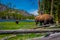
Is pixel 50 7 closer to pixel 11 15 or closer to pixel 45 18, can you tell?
pixel 45 18

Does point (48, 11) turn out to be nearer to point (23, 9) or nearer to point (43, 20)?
point (43, 20)

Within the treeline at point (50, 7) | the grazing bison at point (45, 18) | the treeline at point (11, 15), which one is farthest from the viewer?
the treeline at point (50, 7)

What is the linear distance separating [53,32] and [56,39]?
0.50 feet

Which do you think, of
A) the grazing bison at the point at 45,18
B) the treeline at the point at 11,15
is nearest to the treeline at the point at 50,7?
the grazing bison at the point at 45,18

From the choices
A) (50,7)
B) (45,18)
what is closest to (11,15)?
(45,18)

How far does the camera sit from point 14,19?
18.1 feet

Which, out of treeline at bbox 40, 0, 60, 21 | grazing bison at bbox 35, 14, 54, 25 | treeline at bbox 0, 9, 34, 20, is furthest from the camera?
treeline at bbox 40, 0, 60, 21

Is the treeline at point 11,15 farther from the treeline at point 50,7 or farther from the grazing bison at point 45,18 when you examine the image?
the treeline at point 50,7

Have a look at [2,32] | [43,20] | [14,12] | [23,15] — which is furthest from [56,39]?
[43,20]

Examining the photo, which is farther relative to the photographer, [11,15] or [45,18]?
[45,18]

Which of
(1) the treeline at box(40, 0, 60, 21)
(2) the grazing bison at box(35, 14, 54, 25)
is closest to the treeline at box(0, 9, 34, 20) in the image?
(2) the grazing bison at box(35, 14, 54, 25)

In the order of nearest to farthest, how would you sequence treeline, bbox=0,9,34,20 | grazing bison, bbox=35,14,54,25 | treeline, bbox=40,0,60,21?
treeline, bbox=0,9,34,20
grazing bison, bbox=35,14,54,25
treeline, bbox=40,0,60,21

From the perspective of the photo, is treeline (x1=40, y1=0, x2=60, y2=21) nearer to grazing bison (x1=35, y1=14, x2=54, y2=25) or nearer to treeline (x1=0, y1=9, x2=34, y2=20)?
grazing bison (x1=35, y1=14, x2=54, y2=25)

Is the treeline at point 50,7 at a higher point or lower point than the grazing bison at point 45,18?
higher
